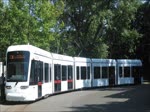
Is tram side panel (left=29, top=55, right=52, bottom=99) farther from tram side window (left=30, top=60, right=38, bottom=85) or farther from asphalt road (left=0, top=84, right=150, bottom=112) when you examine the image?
asphalt road (left=0, top=84, right=150, bottom=112)

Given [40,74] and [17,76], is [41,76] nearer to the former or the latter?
[40,74]

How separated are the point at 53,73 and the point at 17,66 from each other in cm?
711

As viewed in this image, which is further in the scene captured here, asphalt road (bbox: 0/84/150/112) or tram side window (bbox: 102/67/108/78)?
tram side window (bbox: 102/67/108/78)

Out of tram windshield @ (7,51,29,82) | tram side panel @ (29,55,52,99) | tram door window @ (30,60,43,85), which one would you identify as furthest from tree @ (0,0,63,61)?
tram windshield @ (7,51,29,82)

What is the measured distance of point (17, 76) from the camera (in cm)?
2534

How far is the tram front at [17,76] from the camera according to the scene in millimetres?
24953

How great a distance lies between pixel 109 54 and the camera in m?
73.1

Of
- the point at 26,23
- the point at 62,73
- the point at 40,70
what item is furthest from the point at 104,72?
the point at 40,70

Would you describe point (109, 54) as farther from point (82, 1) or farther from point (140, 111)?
point (140, 111)

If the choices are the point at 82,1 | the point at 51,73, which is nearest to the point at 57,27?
the point at 82,1

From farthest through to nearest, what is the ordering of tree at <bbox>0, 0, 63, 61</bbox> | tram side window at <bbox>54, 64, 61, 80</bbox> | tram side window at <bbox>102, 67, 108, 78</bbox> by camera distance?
tram side window at <bbox>102, 67, 108, 78</bbox> → tree at <bbox>0, 0, 63, 61</bbox> → tram side window at <bbox>54, 64, 61, 80</bbox>

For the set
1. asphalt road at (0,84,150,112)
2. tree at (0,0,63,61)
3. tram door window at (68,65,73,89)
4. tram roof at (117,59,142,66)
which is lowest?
asphalt road at (0,84,150,112)

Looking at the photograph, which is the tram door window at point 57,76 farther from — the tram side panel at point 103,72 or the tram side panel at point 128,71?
the tram side panel at point 128,71

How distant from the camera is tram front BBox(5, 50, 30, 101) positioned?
25.0 m
